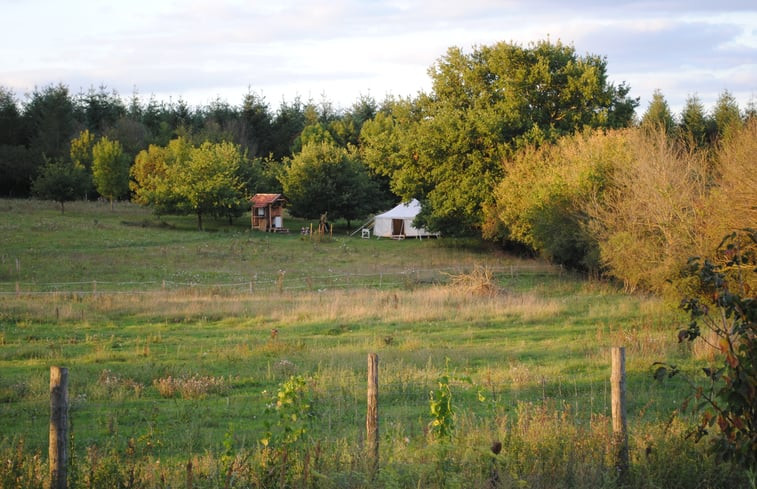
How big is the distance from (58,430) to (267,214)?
55.1 metres

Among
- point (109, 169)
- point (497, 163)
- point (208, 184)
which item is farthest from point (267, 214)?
point (497, 163)

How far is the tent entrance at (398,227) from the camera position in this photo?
2333 inches

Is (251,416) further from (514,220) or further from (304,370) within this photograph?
(514,220)

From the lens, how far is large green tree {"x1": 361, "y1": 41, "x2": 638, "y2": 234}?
43.9 m

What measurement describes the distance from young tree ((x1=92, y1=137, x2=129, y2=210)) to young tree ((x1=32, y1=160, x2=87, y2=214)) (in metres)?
3.80

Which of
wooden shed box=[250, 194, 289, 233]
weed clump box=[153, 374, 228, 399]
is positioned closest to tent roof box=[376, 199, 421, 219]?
wooden shed box=[250, 194, 289, 233]

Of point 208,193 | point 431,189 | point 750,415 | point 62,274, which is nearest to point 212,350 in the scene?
point 750,415

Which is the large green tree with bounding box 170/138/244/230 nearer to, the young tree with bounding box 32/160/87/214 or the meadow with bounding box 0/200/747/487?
the young tree with bounding box 32/160/87/214

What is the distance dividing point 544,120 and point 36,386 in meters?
38.7

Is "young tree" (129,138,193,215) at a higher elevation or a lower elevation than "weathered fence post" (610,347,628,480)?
higher

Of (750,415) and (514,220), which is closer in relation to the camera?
(750,415)

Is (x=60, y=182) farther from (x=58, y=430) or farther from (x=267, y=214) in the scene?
(x=58, y=430)

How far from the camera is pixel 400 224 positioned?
59.6 metres

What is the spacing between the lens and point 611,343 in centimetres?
1656
